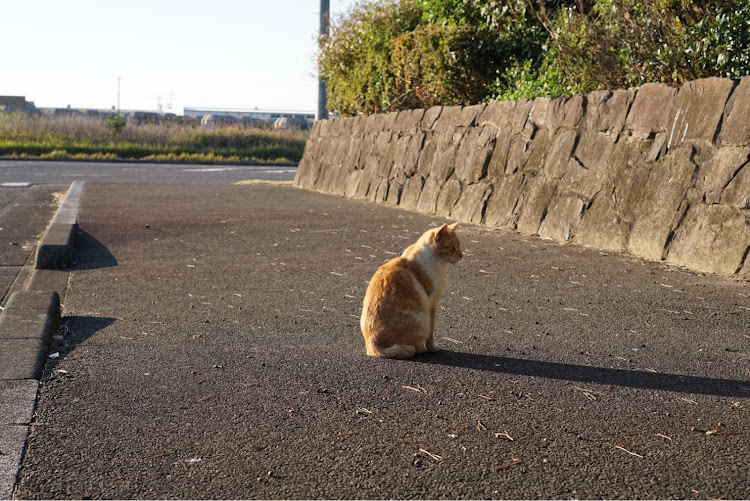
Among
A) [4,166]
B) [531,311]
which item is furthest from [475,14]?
[4,166]

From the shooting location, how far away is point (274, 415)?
3525 millimetres

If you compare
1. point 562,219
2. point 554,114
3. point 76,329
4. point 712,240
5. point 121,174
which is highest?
point 554,114

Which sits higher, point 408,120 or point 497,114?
point 497,114

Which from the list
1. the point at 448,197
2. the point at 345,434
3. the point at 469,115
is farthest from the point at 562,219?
the point at 345,434

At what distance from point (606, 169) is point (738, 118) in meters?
1.71

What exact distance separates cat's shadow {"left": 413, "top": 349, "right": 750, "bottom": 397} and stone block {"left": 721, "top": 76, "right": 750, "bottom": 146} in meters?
3.68

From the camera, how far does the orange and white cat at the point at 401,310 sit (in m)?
4.41

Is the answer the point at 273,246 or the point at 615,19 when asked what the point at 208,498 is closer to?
the point at 273,246

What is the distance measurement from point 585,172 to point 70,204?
24.7 ft

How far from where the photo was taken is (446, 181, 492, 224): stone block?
10.8 m

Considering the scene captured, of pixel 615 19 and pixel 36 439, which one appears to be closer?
pixel 36 439

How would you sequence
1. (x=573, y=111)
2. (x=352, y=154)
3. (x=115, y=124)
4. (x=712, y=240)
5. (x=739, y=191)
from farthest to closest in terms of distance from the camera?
(x=115, y=124), (x=352, y=154), (x=573, y=111), (x=712, y=240), (x=739, y=191)

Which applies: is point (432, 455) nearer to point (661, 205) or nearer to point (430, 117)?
point (661, 205)

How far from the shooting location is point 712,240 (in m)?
7.13
